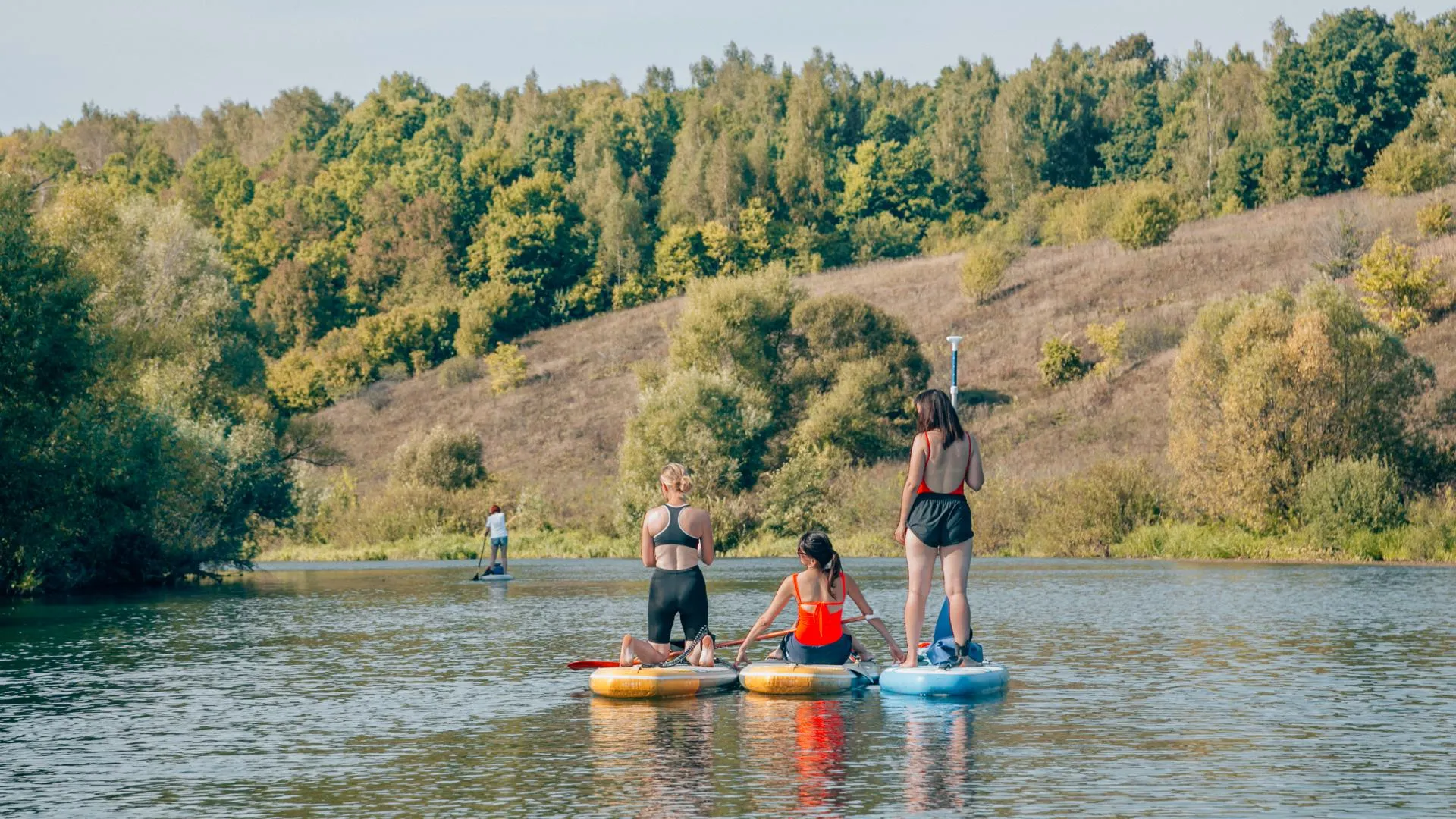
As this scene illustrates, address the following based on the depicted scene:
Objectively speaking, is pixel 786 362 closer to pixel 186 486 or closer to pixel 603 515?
pixel 603 515

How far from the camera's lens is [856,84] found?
178125 millimetres

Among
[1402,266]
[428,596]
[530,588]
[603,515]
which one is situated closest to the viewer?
[428,596]

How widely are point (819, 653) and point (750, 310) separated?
63.5 m

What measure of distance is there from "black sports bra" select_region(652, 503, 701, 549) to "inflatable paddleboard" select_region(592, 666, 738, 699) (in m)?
1.44

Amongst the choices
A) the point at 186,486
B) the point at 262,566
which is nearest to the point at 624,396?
the point at 262,566

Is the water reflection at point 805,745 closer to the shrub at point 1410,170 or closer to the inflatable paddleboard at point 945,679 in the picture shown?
the inflatable paddleboard at point 945,679

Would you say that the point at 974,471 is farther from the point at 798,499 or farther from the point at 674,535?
the point at 798,499

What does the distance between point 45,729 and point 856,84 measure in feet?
547

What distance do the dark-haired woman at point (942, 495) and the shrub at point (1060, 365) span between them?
7039cm

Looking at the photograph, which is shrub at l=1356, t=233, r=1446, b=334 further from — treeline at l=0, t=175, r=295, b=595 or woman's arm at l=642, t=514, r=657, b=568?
woman's arm at l=642, t=514, r=657, b=568

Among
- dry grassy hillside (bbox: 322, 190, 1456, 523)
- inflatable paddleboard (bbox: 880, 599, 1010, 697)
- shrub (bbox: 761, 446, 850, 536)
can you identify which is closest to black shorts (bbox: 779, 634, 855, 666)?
inflatable paddleboard (bbox: 880, 599, 1010, 697)

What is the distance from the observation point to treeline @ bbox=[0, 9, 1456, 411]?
382 ft

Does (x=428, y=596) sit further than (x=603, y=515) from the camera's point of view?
No

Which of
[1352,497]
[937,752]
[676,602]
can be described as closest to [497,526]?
[1352,497]
